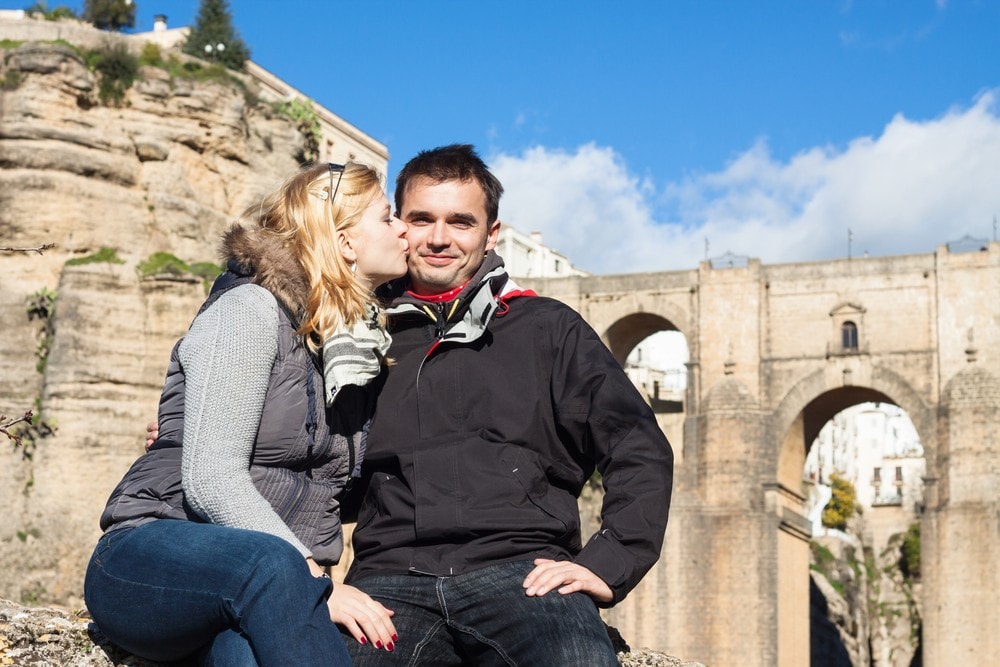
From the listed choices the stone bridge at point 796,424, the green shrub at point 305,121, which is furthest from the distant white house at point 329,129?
the green shrub at point 305,121

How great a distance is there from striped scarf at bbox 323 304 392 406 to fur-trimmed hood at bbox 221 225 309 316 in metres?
0.15

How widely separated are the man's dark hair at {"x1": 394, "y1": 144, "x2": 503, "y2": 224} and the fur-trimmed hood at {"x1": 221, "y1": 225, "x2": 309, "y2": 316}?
34.2 inches

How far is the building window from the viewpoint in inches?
1517

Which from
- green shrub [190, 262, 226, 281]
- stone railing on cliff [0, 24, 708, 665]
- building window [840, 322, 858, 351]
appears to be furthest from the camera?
building window [840, 322, 858, 351]

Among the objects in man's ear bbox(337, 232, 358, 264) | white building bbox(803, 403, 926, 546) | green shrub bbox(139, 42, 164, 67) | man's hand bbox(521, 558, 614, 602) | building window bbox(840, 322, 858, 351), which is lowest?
white building bbox(803, 403, 926, 546)

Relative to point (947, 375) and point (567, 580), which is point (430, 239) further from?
point (947, 375)

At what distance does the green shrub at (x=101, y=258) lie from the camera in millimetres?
20609

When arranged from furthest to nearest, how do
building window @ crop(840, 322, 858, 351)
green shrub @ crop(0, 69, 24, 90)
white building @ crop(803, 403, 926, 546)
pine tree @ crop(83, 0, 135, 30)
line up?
white building @ crop(803, 403, 926, 546) → pine tree @ crop(83, 0, 135, 30) → building window @ crop(840, 322, 858, 351) → green shrub @ crop(0, 69, 24, 90)

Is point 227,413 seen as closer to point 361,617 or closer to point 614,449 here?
point 361,617

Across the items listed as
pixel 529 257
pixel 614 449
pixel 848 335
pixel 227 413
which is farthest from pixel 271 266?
pixel 529 257

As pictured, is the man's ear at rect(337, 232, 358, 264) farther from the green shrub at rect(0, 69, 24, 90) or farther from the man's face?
the green shrub at rect(0, 69, 24, 90)

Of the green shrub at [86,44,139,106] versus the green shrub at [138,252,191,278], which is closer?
the green shrub at [138,252,191,278]

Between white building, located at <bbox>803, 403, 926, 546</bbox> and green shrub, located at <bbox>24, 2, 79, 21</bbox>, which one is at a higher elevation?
green shrub, located at <bbox>24, 2, 79, 21</bbox>

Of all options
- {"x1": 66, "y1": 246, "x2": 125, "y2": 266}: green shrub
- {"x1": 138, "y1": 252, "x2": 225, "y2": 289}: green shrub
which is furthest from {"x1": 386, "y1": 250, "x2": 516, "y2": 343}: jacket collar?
{"x1": 66, "y1": 246, "x2": 125, "y2": 266}: green shrub
